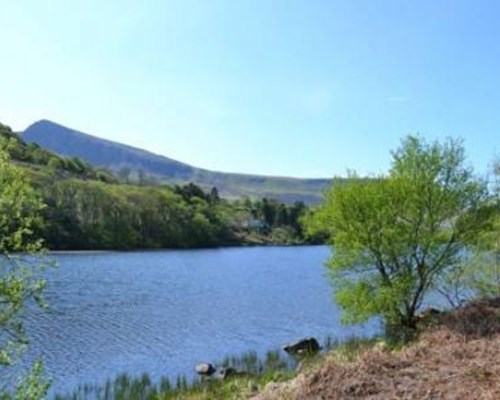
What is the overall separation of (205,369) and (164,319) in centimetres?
1959

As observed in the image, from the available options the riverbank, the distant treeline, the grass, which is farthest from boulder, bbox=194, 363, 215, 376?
the distant treeline

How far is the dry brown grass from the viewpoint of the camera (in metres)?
13.1

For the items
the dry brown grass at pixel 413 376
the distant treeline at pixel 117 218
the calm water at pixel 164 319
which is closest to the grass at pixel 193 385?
the calm water at pixel 164 319

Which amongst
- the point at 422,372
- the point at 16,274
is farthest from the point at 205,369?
the point at 16,274

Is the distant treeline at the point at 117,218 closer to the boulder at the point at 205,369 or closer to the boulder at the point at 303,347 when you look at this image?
the boulder at the point at 303,347

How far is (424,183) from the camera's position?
31484mm

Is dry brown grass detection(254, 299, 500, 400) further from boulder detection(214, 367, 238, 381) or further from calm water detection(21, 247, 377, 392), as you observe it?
calm water detection(21, 247, 377, 392)

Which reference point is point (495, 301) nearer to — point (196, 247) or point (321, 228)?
point (321, 228)

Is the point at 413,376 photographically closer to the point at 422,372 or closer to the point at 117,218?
the point at 422,372

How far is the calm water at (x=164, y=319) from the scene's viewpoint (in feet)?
118

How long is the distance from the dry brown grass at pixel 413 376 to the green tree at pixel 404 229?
11989 millimetres

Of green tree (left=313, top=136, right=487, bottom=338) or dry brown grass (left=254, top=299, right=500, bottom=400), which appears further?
green tree (left=313, top=136, right=487, bottom=338)

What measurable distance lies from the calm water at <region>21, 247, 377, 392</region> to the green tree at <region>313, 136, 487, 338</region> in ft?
14.5

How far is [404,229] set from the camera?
3139 centimetres
